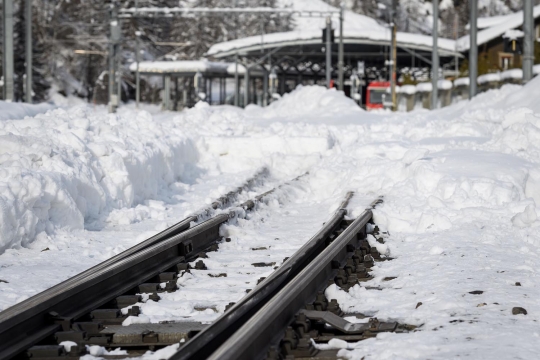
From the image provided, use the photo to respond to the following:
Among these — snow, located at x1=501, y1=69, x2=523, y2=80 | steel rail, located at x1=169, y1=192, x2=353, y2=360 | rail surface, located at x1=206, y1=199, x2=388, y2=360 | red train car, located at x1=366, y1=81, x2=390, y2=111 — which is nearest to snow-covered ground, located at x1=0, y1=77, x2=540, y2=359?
rail surface, located at x1=206, y1=199, x2=388, y2=360

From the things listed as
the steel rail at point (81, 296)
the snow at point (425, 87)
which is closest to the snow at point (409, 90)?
the snow at point (425, 87)

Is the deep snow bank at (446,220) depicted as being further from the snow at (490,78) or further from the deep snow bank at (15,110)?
the snow at (490,78)

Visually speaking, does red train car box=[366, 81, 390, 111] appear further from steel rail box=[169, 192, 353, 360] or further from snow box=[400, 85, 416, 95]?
steel rail box=[169, 192, 353, 360]

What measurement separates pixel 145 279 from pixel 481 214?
15.5 feet

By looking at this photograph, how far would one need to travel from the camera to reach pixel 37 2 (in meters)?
114

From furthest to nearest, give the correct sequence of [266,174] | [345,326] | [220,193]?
[266,174] → [220,193] → [345,326]

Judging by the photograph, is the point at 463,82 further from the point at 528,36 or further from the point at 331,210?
the point at 331,210

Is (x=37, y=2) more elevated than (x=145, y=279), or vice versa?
(x=37, y=2)

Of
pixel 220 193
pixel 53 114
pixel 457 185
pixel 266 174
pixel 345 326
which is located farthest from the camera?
pixel 266 174

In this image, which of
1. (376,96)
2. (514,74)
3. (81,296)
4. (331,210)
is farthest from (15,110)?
(376,96)

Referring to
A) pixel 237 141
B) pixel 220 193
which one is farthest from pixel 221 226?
pixel 237 141

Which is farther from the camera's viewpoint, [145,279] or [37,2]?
[37,2]

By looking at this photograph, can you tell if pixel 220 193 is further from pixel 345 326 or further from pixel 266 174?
pixel 345 326

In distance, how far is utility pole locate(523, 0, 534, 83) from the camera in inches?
1068
